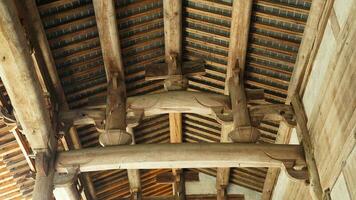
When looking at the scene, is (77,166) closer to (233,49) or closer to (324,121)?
(233,49)

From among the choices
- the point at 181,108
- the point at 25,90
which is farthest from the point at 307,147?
the point at 25,90

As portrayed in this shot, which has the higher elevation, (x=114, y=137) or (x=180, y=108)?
(x=180, y=108)

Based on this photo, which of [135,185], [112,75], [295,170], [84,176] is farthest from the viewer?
[135,185]

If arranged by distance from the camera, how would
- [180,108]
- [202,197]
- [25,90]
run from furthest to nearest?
[202,197] → [180,108] → [25,90]

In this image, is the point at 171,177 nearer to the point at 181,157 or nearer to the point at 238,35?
the point at 181,157

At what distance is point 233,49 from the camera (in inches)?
280

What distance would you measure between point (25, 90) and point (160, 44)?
2.23m

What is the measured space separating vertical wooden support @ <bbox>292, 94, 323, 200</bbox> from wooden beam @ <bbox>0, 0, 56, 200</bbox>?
3156mm

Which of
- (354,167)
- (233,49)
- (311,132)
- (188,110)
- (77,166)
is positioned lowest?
(354,167)

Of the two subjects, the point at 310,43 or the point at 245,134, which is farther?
the point at 245,134

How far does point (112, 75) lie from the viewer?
7379 millimetres

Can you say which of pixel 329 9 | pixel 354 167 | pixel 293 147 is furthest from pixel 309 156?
pixel 329 9

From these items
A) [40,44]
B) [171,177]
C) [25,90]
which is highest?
[171,177]

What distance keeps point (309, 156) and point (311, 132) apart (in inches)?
Result: 12.0
